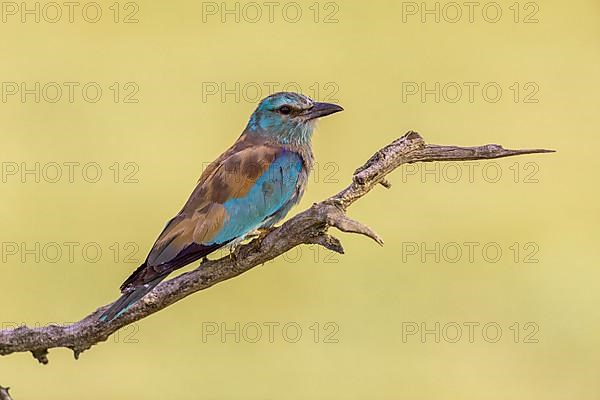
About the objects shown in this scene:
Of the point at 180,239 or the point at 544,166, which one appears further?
the point at 544,166

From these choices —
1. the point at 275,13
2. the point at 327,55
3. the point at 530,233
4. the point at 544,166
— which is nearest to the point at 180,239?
the point at 530,233

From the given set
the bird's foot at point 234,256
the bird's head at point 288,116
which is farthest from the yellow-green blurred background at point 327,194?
the bird's foot at point 234,256

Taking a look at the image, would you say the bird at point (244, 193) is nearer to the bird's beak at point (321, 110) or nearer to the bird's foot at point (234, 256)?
the bird's beak at point (321, 110)

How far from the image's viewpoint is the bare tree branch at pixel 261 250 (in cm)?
317

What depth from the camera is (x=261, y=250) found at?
3.30 metres

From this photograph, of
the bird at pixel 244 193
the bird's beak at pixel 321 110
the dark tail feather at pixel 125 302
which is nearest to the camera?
the dark tail feather at pixel 125 302

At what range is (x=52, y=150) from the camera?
314 inches

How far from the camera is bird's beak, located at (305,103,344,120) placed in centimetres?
428

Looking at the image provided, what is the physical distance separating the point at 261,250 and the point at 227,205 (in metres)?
0.58

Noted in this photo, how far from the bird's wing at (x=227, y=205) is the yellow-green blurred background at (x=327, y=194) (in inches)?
93.1

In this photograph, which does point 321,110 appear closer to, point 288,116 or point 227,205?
point 288,116

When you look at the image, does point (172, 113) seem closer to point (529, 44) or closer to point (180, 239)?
point (529, 44)

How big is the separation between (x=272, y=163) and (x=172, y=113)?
4.37 metres

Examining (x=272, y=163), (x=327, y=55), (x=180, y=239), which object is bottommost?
(x=180, y=239)
